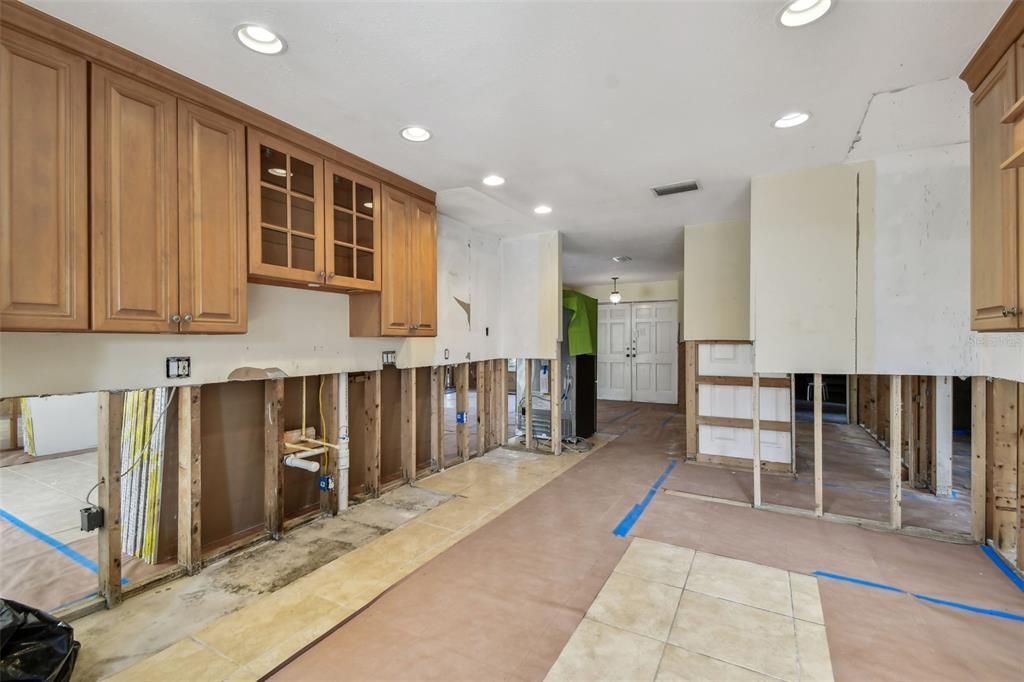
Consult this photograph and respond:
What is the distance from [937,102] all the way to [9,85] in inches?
163

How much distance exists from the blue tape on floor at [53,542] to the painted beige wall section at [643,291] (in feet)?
26.4

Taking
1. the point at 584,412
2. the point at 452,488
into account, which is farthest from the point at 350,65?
the point at 584,412

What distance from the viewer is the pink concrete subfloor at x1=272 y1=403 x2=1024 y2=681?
72.0 inches

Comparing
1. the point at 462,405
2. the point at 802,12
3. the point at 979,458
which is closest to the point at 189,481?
the point at 462,405

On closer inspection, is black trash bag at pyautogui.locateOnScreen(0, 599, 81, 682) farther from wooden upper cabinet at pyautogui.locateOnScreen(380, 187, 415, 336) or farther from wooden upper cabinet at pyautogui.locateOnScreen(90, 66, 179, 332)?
wooden upper cabinet at pyautogui.locateOnScreen(380, 187, 415, 336)

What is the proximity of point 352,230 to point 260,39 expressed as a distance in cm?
127

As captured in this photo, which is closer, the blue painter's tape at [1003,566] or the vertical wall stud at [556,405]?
the blue painter's tape at [1003,566]

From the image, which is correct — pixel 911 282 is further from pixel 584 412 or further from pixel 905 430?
pixel 584 412

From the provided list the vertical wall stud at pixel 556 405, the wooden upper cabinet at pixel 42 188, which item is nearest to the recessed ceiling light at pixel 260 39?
the wooden upper cabinet at pixel 42 188

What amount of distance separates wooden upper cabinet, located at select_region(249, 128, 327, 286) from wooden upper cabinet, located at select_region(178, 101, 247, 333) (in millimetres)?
65

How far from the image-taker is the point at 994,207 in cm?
193

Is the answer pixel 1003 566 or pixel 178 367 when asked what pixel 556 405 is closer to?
pixel 1003 566

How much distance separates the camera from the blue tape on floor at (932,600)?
2139 millimetres

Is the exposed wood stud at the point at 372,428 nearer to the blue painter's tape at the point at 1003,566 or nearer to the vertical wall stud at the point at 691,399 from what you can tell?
the vertical wall stud at the point at 691,399
